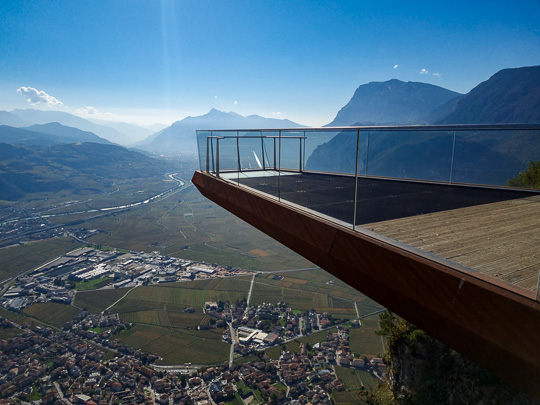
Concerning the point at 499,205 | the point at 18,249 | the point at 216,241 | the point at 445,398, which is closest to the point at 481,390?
the point at 445,398

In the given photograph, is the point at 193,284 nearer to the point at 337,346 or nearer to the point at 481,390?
the point at 337,346

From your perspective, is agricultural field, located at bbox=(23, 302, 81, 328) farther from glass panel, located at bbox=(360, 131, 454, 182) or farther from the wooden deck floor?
the wooden deck floor

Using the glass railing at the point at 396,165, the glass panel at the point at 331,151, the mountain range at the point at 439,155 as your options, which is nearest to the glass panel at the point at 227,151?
the glass railing at the point at 396,165

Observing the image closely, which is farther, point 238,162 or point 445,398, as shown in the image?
point 238,162

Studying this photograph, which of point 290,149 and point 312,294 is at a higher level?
point 290,149

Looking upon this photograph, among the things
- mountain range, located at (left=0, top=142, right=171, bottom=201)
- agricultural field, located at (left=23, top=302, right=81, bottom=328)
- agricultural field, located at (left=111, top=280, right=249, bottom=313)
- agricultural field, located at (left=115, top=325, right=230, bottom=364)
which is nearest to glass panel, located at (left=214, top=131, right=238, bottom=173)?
agricultural field, located at (left=115, top=325, right=230, bottom=364)

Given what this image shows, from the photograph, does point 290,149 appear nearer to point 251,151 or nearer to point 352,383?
point 251,151

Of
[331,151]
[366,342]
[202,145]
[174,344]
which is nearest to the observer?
[331,151]

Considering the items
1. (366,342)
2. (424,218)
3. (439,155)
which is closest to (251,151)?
(439,155)
